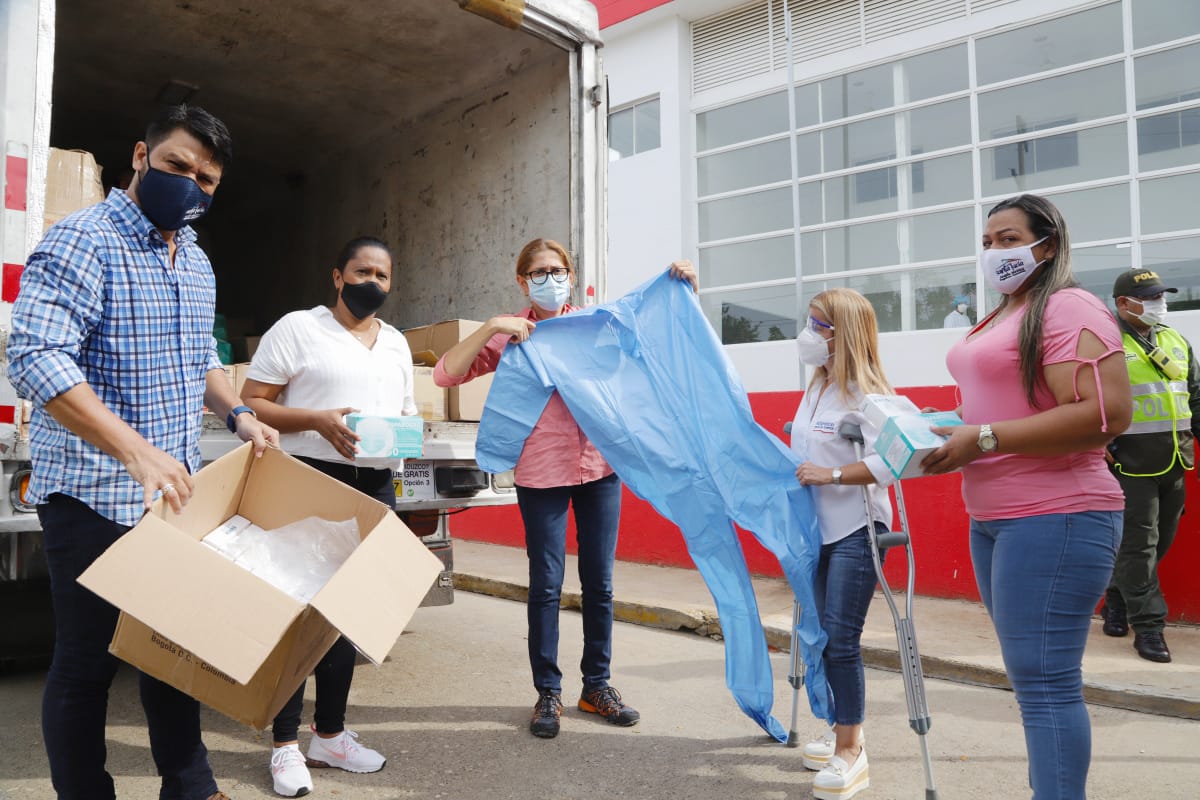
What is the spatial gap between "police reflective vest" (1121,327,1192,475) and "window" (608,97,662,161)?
10821 millimetres

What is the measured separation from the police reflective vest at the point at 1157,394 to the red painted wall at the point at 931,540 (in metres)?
0.60

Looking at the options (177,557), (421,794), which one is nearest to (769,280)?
(421,794)

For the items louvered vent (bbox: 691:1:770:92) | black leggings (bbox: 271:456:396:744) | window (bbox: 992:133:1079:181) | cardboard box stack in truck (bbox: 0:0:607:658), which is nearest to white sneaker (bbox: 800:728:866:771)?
black leggings (bbox: 271:456:396:744)

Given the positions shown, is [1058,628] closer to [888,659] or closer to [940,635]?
[888,659]

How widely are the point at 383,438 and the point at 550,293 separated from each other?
1008mm

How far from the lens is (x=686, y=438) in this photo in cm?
331

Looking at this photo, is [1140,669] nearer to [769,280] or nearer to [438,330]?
[438,330]

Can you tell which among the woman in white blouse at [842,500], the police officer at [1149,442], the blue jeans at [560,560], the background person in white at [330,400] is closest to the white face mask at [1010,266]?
the woman in white blouse at [842,500]

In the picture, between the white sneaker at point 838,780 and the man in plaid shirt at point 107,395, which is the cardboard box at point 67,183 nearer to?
the man in plaid shirt at point 107,395

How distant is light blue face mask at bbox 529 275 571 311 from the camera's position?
140 inches

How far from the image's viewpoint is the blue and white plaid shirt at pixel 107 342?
190 centimetres

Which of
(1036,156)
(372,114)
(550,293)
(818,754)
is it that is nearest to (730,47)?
(1036,156)

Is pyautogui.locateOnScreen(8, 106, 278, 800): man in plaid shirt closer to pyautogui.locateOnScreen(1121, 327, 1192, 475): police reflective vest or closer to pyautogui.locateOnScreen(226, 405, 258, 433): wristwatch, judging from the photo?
pyautogui.locateOnScreen(226, 405, 258, 433): wristwatch

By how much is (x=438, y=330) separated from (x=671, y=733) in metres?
2.23
